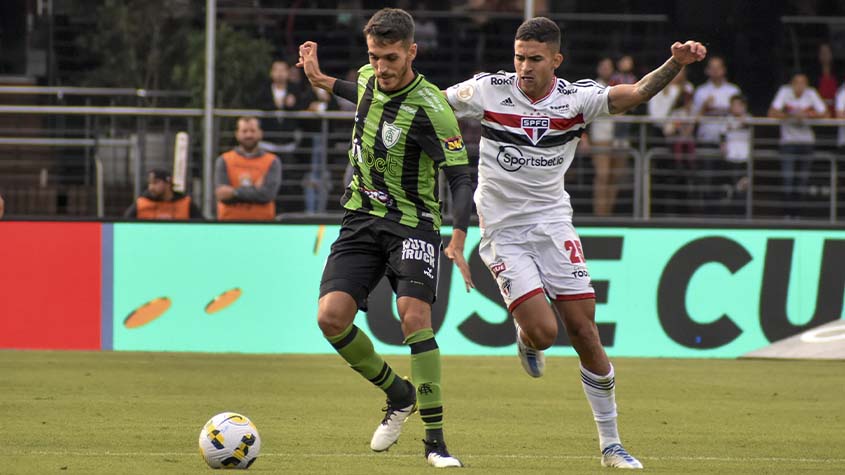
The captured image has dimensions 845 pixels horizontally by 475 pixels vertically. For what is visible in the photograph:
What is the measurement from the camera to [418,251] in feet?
24.1

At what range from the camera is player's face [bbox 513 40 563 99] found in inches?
303

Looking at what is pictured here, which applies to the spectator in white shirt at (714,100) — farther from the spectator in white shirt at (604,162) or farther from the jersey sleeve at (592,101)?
the jersey sleeve at (592,101)

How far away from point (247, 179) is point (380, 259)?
25.4ft

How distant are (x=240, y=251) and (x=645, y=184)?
206 inches

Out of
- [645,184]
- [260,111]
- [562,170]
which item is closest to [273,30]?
[260,111]

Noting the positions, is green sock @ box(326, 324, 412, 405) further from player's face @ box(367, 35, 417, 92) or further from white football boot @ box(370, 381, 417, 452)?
player's face @ box(367, 35, 417, 92)

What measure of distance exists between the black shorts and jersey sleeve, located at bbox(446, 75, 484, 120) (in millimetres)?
839

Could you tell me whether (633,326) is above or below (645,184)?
below

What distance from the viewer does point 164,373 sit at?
12.0m

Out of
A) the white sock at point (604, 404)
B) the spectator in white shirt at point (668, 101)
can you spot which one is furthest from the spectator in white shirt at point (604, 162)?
the white sock at point (604, 404)

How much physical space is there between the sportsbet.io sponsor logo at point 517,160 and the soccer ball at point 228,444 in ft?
7.10

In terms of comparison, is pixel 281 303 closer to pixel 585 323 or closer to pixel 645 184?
pixel 645 184

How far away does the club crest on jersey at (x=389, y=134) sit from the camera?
291 inches

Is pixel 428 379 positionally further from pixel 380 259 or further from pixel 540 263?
pixel 540 263
